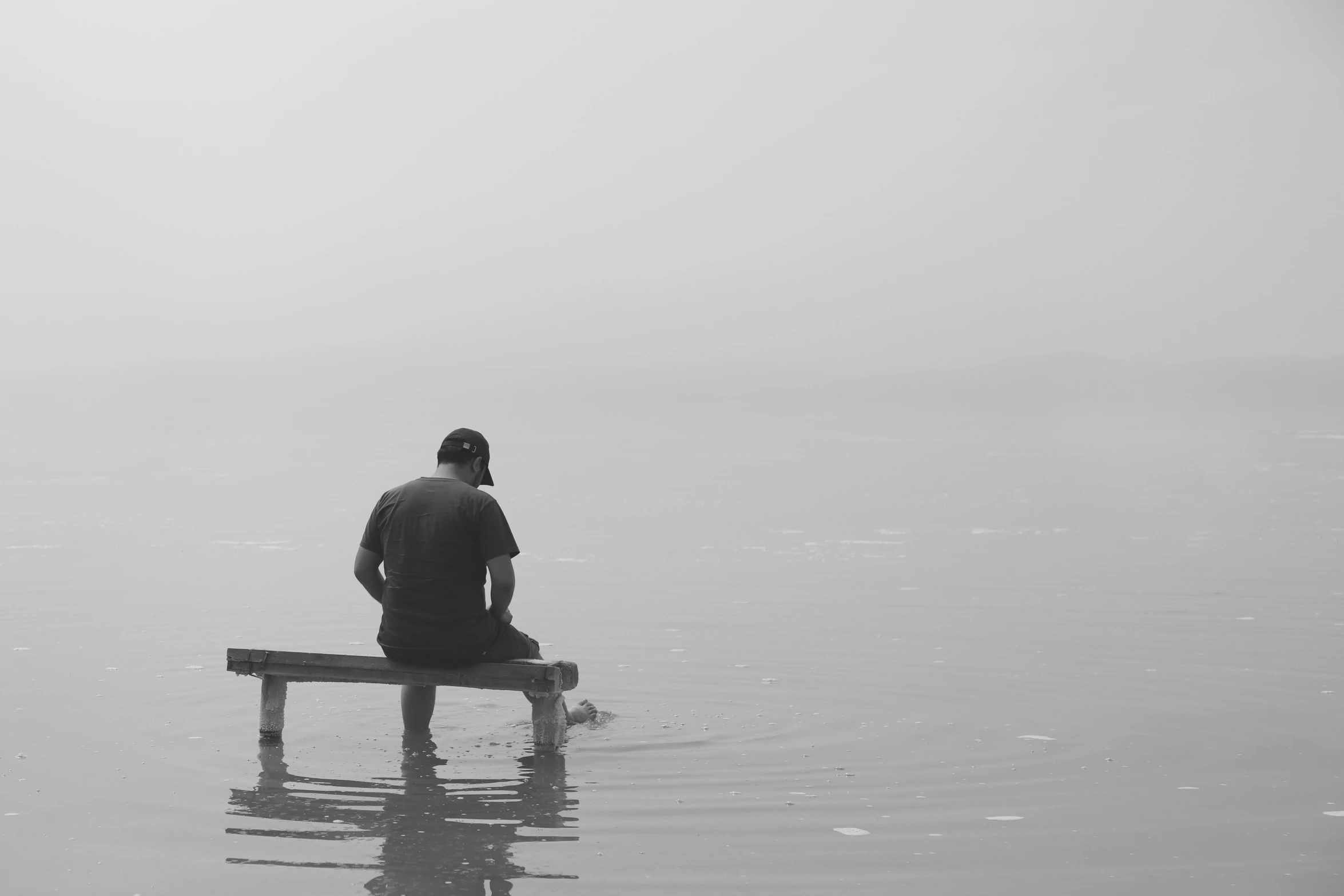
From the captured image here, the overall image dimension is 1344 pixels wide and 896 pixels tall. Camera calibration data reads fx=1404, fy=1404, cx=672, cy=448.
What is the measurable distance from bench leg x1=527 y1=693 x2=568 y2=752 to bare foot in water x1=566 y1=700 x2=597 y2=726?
0.62 meters

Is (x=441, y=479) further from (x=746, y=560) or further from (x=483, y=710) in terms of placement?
(x=746, y=560)

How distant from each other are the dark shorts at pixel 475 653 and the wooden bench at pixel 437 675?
4cm

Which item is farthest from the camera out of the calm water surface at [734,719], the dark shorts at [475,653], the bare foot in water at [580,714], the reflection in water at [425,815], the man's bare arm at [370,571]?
the bare foot in water at [580,714]

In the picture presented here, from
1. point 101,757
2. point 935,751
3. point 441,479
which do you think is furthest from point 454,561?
point 935,751

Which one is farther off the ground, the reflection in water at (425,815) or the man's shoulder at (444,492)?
the man's shoulder at (444,492)

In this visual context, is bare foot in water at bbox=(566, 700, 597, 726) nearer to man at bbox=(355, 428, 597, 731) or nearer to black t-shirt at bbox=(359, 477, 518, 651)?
man at bbox=(355, 428, 597, 731)

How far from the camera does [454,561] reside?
7.50 meters

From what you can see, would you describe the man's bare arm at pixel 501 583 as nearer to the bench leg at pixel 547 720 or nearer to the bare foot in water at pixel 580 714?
the bench leg at pixel 547 720

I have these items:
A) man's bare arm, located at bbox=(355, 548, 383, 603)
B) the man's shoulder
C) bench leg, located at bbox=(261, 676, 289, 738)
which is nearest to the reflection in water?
bench leg, located at bbox=(261, 676, 289, 738)

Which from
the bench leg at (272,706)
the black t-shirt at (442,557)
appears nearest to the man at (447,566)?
the black t-shirt at (442,557)

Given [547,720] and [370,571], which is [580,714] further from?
[370,571]

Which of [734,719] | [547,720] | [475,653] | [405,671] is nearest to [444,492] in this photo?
[475,653]

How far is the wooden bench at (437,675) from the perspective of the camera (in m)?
7.44

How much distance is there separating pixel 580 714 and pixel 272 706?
1.78m
